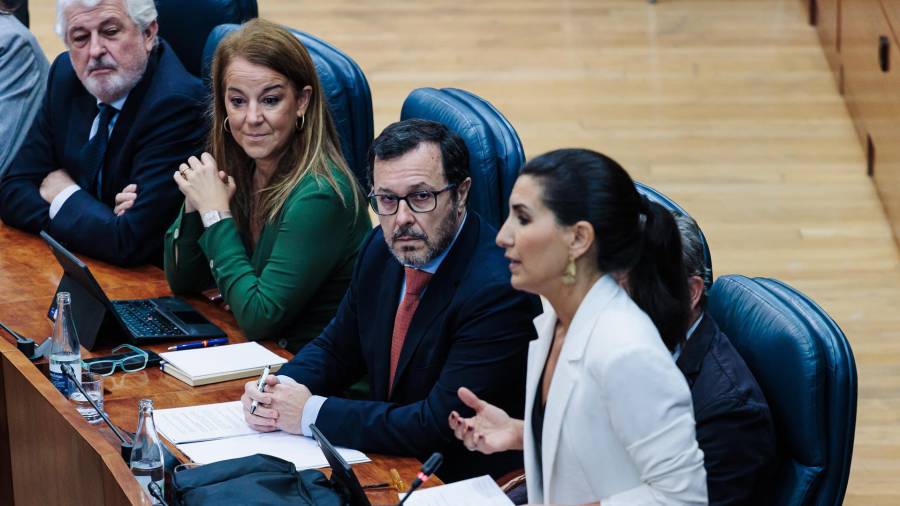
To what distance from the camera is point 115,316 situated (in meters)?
2.93

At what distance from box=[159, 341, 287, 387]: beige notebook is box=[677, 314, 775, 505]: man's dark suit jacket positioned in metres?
1.01

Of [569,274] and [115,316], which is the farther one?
[115,316]

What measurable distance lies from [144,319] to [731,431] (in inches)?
59.0

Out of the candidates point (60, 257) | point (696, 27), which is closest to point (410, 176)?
point (60, 257)

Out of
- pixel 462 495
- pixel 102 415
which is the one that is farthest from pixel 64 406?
pixel 462 495

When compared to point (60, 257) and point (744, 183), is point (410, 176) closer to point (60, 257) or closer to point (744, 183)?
point (60, 257)

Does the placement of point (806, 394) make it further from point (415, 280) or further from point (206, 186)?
point (206, 186)

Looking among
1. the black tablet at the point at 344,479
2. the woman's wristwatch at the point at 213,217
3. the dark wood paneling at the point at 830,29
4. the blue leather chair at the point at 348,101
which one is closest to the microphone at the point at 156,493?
the black tablet at the point at 344,479

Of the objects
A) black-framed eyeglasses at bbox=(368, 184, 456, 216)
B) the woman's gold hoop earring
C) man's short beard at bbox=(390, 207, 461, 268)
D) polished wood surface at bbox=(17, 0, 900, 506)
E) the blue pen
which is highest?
the woman's gold hoop earring

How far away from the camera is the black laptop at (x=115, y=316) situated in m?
2.93

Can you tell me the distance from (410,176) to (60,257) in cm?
93

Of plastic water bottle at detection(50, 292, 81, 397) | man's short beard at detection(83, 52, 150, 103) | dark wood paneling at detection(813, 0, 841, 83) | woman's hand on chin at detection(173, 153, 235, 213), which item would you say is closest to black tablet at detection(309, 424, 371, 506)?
plastic water bottle at detection(50, 292, 81, 397)

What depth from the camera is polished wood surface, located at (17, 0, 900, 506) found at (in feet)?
15.9

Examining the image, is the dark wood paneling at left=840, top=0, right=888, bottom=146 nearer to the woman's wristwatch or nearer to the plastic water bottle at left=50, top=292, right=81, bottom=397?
the woman's wristwatch
